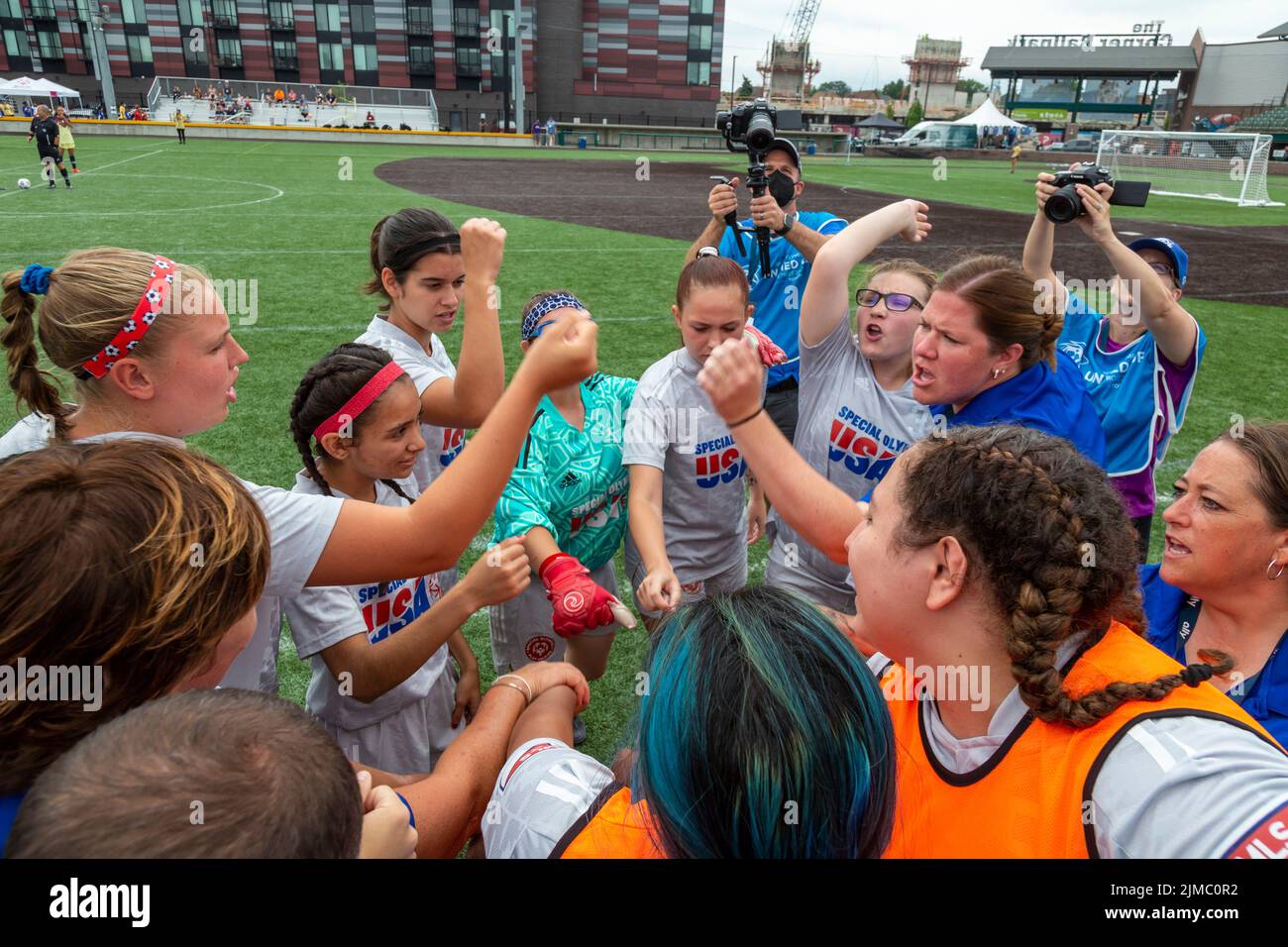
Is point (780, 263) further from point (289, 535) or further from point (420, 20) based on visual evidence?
point (420, 20)

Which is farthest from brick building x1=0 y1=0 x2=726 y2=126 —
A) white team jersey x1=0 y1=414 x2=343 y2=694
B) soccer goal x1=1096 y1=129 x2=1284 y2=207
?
white team jersey x1=0 y1=414 x2=343 y2=694

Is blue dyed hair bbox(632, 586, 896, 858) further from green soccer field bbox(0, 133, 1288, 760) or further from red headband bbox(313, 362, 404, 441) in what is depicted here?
green soccer field bbox(0, 133, 1288, 760)

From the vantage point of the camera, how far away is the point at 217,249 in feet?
41.2

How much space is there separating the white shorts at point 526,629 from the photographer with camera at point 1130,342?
8.12 ft

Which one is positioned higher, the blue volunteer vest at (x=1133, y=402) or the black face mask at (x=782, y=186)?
the black face mask at (x=782, y=186)

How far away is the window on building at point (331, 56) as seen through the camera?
197 ft

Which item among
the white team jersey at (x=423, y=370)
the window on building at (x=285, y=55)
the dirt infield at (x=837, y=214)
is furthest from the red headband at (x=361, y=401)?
the window on building at (x=285, y=55)

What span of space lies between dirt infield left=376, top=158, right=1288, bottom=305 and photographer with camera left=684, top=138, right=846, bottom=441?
794 centimetres

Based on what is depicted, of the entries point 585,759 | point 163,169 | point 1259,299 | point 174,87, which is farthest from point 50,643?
point 174,87

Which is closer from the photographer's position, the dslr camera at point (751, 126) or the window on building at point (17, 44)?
the dslr camera at point (751, 126)

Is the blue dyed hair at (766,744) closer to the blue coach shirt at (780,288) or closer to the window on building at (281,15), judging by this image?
the blue coach shirt at (780,288)

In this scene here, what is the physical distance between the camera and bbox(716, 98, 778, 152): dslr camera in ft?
15.1
